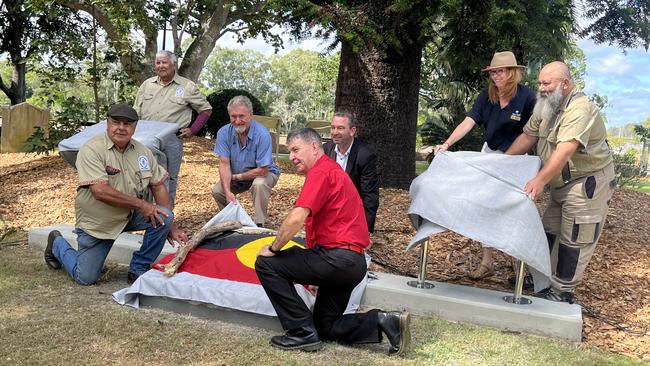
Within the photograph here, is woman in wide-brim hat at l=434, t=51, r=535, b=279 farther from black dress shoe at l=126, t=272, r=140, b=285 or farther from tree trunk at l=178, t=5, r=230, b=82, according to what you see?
tree trunk at l=178, t=5, r=230, b=82

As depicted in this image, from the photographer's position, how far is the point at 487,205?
168 inches

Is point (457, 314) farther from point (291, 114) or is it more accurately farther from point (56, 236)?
point (291, 114)

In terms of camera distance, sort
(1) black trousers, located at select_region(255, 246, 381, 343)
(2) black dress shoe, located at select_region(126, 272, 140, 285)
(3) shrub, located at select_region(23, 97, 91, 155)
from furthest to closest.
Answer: (3) shrub, located at select_region(23, 97, 91, 155)
(2) black dress shoe, located at select_region(126, 272, 140, 285)
(1) black trousers, located at select_region(255, 246, 381, 343)

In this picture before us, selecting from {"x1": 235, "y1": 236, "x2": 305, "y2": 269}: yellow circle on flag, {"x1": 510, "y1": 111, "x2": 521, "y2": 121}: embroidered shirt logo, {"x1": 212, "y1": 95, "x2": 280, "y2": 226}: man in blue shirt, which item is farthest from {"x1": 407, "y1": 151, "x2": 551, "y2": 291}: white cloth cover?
{"x1": 212, "y1": 95, "x2": 280, "y2": 226}: man in blue shirt

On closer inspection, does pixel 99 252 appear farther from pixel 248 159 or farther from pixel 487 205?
pixel 487 205

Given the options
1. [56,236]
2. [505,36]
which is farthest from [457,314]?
[505,36]

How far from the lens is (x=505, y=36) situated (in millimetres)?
7508

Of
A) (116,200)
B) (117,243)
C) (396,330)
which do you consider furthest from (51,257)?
(396,330)

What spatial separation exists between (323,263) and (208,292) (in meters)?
1.07

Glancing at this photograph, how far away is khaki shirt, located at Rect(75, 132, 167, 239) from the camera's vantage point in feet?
15.8

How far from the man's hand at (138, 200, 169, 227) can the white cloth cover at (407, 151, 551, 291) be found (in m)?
1.98

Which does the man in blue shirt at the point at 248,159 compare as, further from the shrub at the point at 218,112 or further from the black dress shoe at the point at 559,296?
the shrub at the point at 218,112

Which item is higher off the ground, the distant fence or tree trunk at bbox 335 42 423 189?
tree trunk at bbox 335 42 423 189

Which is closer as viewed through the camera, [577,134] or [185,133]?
[577,134]
